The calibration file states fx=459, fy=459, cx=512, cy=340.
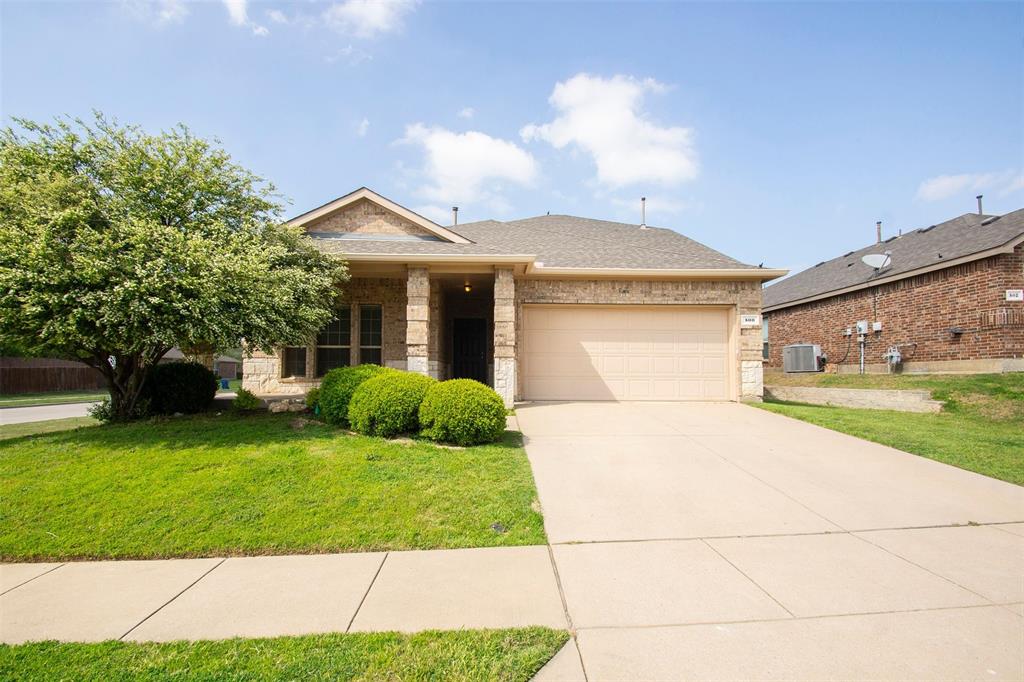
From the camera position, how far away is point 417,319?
10.0 m

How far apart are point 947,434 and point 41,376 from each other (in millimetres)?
32996

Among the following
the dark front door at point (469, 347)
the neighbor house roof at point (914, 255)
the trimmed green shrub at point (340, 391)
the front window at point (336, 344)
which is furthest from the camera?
the dark front door at point (469, 347)

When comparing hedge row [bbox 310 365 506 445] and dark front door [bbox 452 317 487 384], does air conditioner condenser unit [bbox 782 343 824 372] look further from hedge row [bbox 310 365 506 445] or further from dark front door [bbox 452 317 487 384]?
hedge row [bbox 310 365 506 445]

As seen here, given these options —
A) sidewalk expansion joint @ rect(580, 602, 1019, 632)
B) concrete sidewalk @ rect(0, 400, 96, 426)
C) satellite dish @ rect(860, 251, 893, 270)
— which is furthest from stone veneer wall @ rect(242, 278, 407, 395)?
satellite dish @ rect(860, 251, 893, 270)

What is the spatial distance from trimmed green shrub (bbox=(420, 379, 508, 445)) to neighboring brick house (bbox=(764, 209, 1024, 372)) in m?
13.5

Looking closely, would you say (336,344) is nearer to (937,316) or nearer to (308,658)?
(308,658)

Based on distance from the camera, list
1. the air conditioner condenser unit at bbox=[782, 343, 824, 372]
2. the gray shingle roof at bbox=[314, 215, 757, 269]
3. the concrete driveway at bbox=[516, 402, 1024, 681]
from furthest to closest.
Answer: the air conditioner condenser unit at bbox=[782, 343, 824, 372], the gray shingle roof at bbox=[314, 215, 757, 269], the concrete driveway at bbox=[516, 402, 1024, 681]

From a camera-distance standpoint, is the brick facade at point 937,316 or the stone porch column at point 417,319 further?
the brick facade at point 937,316

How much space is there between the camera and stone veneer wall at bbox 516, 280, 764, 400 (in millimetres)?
11359

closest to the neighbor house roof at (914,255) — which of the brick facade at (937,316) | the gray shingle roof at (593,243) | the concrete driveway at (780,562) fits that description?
the brick facade at (937,316)

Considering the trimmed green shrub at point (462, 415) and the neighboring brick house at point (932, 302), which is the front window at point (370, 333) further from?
the neighboring brick house at point (932, 302)

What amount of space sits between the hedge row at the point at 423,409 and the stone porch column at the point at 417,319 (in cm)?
225

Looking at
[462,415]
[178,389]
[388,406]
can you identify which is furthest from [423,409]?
[178,389]

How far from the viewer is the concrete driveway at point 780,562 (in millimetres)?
2566
